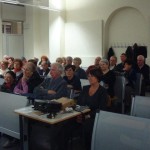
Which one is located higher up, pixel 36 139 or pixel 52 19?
pixel 52 19

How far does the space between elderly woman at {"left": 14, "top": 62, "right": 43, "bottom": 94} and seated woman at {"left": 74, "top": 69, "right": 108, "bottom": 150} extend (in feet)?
3.29

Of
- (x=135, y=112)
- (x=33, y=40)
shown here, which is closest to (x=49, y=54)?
(x=33, y=40)

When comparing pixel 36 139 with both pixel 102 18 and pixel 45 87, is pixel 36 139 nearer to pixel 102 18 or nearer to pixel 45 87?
pixel 45 87

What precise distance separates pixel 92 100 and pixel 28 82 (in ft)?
4.21

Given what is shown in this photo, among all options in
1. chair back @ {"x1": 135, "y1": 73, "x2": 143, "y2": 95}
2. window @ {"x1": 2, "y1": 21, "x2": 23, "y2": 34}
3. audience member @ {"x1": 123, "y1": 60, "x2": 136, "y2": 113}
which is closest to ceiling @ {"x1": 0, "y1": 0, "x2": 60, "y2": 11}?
window @ {"x1": 2, "y1": 21, "x2": 23, "y2": 34}

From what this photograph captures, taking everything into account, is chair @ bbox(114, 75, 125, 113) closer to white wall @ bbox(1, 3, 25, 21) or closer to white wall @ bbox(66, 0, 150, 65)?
white wall @ bbox(66, 0, 150, 65)

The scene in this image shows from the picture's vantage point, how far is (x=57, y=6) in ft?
28.2

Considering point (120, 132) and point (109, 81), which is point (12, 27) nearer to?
point (109, 81)

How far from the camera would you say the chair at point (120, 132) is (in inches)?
78.7

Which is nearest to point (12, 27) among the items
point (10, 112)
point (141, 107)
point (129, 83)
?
point (129, 83)

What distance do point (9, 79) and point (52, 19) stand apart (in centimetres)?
501

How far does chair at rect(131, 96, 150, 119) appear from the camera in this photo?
8.80 ft

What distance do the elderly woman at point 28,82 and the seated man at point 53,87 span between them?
159mm

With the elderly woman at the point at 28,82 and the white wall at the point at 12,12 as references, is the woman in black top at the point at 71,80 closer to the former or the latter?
the elderly woman at the point at 28,82
